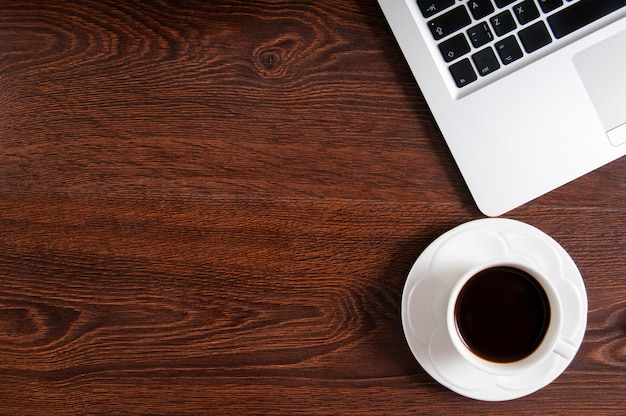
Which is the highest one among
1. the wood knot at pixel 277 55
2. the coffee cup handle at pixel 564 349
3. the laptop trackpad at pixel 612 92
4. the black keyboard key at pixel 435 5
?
the wood knot at pixel 277 55

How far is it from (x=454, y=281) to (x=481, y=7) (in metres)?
0.24

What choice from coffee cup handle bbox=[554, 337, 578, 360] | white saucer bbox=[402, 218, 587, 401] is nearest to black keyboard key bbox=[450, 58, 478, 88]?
white saucer bbox=[402, 218, 587, 401]

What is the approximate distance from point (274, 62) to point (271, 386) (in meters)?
0.31

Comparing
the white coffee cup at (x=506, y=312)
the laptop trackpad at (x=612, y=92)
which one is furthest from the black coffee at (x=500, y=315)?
the laptop trackpad at (x=612, y=92)

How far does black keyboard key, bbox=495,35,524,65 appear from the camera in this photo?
0.58 meters

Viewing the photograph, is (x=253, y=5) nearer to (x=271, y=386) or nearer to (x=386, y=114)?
(x=386, y=114)

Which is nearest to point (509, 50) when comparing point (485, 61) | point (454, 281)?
point (485, 61)

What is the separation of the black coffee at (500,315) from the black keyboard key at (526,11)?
216 millimetres

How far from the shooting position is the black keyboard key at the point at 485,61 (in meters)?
0.58

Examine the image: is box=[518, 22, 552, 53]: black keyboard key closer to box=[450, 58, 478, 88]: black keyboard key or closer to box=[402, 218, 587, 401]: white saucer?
box=[450, 58, 478, 88]: black keyboard key

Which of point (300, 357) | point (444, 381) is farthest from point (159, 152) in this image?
point (444, 381)

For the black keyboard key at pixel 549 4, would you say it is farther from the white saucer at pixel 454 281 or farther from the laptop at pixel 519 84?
the white saucer at pixel 454 281

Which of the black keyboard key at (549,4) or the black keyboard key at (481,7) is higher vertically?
the black keyboard key at (481,7)

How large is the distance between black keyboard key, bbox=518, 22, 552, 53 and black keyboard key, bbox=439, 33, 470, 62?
5 cm
